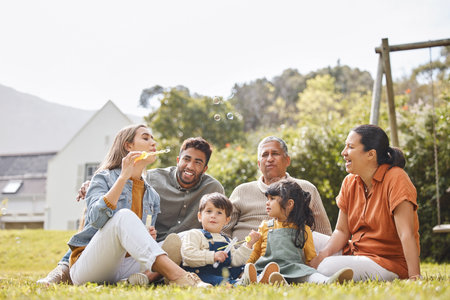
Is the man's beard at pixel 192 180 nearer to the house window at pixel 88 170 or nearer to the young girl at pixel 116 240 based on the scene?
the young girl at pixel 116 240

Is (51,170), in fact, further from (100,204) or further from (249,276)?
(249,276)

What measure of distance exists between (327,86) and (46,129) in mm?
36035

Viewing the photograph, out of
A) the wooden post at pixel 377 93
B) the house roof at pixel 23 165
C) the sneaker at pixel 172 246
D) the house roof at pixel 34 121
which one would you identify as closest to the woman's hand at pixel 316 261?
the sneaker at pixel 172 246

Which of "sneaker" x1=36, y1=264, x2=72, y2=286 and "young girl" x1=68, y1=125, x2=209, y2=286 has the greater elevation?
"young girl" x1=68, y1=125, x2=209, y2=286

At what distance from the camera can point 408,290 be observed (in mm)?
2525

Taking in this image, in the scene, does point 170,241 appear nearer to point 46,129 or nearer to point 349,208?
point 349,208

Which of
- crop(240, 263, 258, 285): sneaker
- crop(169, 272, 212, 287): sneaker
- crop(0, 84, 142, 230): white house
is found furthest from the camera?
crop(0, 84, 142, 230): white house

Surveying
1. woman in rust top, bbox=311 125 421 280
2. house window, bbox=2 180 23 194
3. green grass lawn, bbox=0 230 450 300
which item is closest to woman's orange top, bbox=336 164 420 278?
woman in rust top, bbox=311 125 421 280

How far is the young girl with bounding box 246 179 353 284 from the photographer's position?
11.9 ft

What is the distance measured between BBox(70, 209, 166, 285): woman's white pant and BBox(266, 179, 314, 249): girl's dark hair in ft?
3.57

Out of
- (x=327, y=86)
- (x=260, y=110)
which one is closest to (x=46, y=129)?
(x=260, y=110)

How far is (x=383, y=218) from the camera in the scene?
3.61m

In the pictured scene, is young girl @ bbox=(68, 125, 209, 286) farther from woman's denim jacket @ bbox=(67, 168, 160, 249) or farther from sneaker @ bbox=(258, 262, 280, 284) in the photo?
sneaker @ bbox=(258, 262, 280, 284)

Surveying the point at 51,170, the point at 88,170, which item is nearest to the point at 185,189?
the point at 88,170
